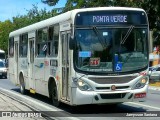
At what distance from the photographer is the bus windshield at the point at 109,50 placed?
40.9ft

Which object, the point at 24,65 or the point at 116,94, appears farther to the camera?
the point at 24,65

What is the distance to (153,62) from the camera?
7756 cm

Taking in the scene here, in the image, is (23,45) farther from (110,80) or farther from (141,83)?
(141,83)

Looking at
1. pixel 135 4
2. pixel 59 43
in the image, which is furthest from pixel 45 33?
pixel 135 4

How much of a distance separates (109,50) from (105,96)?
1.34m

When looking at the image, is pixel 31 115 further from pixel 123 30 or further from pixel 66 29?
pixel 123 30

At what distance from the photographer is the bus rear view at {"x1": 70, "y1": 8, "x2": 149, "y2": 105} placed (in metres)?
12.3

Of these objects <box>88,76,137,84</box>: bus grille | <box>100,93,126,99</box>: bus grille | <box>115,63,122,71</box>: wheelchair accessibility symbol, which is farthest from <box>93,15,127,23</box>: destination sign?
<box>100,93,126,99</box>: bus grille

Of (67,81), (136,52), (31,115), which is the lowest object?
(31,115)

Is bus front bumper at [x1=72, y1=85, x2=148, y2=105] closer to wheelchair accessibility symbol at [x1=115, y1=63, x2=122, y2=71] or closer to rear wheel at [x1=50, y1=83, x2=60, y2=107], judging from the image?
wheelchair accessibility symbol at [x1=115, y1=63, x2=122, y2=71]

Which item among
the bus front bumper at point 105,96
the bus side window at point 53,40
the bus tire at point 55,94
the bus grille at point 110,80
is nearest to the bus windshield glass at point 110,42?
the bus grille at point 110,80

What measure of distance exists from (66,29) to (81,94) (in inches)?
89.3

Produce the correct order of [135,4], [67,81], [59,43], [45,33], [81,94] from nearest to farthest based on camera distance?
[81,94] < [67,81] < [59,43] < [45,33] < [135,4]

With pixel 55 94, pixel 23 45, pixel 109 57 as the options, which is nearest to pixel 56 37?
pixel 55 94
